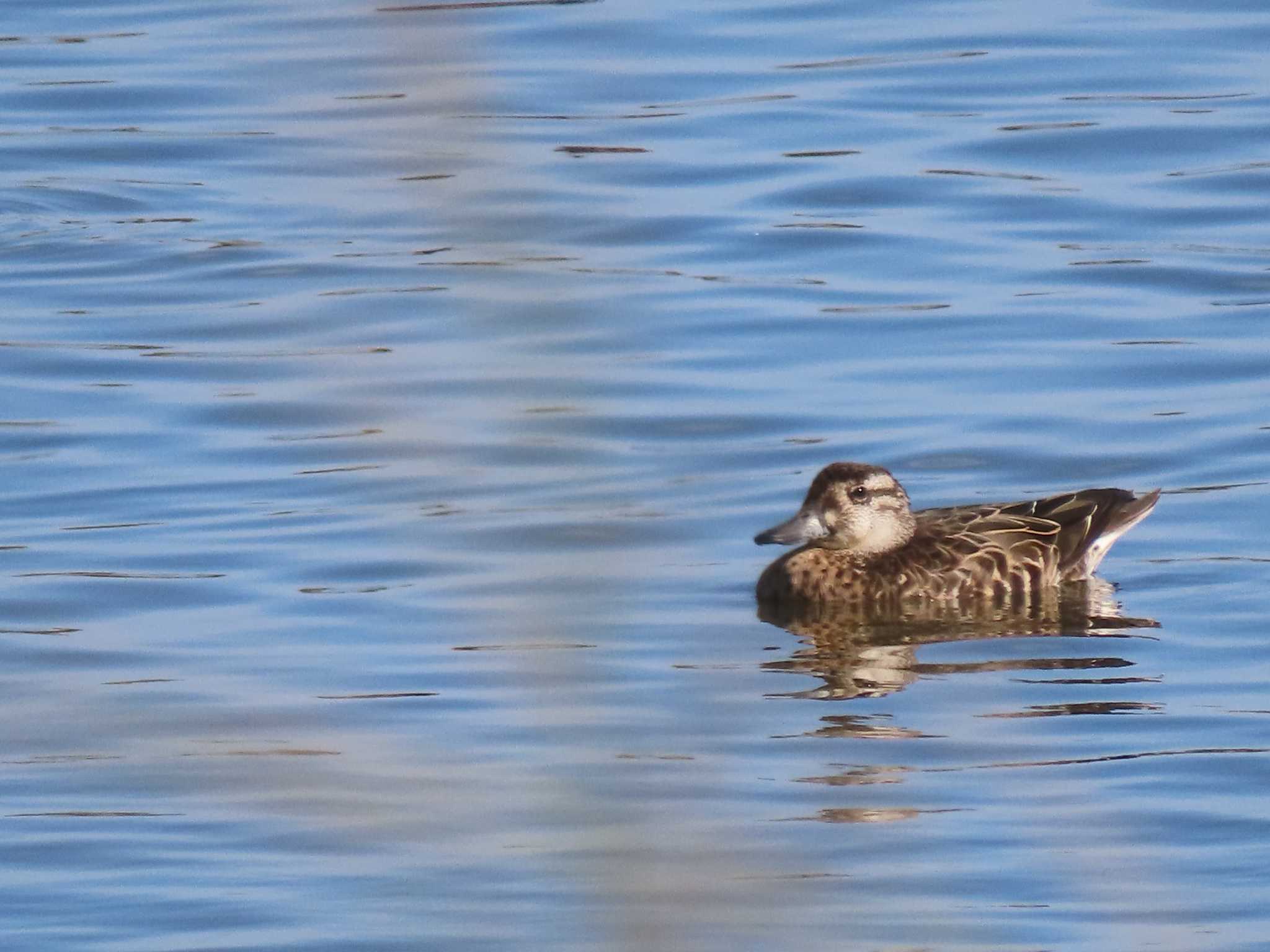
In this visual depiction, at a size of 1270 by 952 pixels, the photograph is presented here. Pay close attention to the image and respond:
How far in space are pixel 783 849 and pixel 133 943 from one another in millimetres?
1548

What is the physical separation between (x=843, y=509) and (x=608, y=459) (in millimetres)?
1251

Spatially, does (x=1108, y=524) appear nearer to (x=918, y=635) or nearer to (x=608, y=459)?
(x=918, y=635)

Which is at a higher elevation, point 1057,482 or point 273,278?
point 273,278

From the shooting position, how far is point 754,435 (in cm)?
1164

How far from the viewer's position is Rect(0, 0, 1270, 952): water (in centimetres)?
342

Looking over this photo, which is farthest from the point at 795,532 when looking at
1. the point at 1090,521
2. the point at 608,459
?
the point at 608,459

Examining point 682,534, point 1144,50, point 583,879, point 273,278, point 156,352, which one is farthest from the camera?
point 1144,50

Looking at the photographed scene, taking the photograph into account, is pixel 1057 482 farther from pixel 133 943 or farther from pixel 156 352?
pixel 133 943

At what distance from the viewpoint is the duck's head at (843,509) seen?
10086 millimetres

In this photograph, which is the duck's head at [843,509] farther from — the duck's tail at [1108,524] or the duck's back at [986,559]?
the duck's tail at [1108,524]

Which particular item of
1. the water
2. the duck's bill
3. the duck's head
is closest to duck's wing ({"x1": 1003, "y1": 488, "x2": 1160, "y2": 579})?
the water

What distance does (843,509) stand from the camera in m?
10.1

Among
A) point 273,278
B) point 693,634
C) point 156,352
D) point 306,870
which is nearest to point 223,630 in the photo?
point 693,634

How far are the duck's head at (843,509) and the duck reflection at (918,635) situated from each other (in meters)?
0.26
